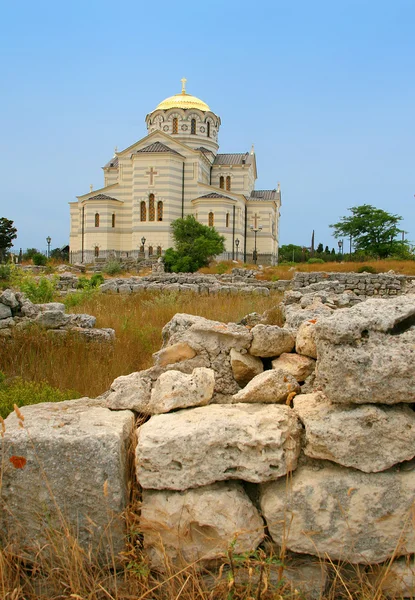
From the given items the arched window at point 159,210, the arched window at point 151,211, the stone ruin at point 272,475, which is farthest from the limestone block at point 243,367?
the arched window at point 151,211

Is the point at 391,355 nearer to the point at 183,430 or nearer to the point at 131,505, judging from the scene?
the point at 183,430

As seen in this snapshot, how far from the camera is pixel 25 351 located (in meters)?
5.82

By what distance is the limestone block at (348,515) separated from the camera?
2150mm

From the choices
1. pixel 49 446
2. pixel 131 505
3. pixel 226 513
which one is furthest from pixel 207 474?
pixel 49 446

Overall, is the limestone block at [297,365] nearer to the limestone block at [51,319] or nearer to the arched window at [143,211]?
the limestone block at [51,319]

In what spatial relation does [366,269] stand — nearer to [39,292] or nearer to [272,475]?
[39,292]

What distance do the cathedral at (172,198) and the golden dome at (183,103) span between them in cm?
9

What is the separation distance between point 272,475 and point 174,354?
1.19 meters

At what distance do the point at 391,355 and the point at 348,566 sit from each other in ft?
3.08

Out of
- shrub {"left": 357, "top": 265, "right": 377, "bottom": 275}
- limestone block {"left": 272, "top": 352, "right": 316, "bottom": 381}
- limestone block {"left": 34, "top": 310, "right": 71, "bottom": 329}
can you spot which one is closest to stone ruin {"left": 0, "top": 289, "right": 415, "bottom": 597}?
limestone block {"left": 272, "top": 352, "right": 316, "bottom": 381}

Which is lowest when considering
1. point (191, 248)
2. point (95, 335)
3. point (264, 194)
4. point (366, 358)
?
point (95, 335)

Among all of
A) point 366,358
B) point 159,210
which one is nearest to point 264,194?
point 159,210

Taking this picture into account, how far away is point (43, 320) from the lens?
676 centimetres

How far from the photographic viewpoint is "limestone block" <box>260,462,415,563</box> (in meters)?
2.15
